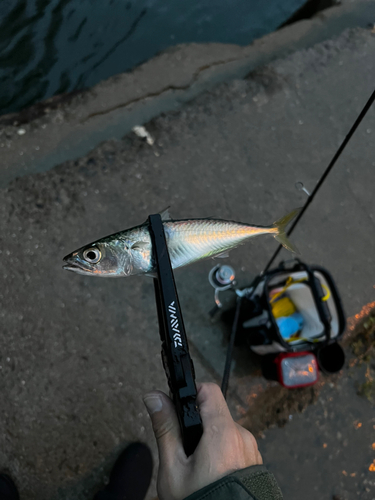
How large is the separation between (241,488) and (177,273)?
77.1 inches

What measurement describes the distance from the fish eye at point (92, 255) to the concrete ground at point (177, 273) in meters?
1.35

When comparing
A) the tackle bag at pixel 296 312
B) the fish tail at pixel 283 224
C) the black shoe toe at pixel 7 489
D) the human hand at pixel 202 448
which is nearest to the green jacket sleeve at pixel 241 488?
the human hand at pixel 202 448

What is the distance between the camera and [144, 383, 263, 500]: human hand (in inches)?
48.9

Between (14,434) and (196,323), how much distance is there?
1.69 m

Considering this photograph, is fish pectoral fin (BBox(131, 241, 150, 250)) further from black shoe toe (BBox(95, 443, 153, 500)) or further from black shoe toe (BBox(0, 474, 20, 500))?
black shoe toe (BBox(0, 474, 20, 500))

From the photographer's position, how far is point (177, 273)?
2961 millimetres

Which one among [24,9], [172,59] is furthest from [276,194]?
[24,9]

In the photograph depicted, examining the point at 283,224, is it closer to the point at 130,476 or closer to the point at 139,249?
the point at 139,249

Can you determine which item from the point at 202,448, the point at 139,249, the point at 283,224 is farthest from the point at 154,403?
Result: the point at 283,224

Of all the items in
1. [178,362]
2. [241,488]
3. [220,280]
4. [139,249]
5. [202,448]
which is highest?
[139,249]

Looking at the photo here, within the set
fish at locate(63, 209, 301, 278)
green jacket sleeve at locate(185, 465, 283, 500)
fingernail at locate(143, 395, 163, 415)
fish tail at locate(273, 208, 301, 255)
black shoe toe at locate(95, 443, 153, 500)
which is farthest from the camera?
black shoe toe at locate(95, 443, 153, 500)

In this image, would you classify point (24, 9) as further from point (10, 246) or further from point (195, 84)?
point (10, 246)

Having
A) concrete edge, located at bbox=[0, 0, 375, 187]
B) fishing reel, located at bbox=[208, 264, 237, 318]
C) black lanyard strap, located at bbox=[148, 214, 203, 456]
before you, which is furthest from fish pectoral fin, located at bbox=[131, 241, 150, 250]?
concrete edge, located at bbox=[0, 0, 375, 187]

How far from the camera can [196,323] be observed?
288 centimetres
